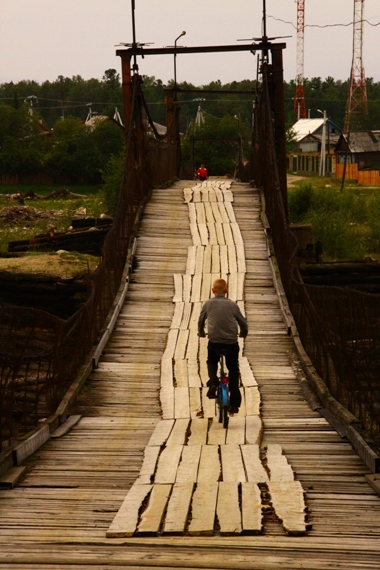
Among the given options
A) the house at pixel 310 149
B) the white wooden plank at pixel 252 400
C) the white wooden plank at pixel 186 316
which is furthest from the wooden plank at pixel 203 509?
the house at pixel 310 149

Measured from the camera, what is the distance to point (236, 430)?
983 centimetres

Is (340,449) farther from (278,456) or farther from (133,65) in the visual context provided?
(133,65)

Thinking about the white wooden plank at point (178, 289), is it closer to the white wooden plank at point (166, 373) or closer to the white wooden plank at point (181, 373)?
the white wooden plank at point (166, 373)

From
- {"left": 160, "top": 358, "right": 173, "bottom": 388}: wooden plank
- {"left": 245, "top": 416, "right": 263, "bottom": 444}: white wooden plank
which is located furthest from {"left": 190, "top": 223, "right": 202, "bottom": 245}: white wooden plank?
{"left": 245, "top": 416, "right": 263, "bottom": 444}: white wooden plank

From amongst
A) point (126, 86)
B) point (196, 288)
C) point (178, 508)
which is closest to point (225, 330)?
point (178, 508)

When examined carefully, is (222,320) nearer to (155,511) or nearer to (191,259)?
(155,511)

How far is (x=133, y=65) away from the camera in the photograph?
962 inches

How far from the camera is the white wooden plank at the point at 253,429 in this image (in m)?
9.39

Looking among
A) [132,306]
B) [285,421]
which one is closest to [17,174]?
[132,306]

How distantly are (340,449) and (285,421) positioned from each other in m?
1.57

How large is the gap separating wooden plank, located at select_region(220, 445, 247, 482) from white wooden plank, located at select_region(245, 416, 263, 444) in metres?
0.43

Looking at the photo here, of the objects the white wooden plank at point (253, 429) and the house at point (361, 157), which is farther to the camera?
the house at point (361, 157)

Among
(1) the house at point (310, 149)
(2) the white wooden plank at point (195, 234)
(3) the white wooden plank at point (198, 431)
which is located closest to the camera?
(3) the white wooden plank at point (198, 431)

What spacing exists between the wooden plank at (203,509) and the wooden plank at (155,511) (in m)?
0.20
